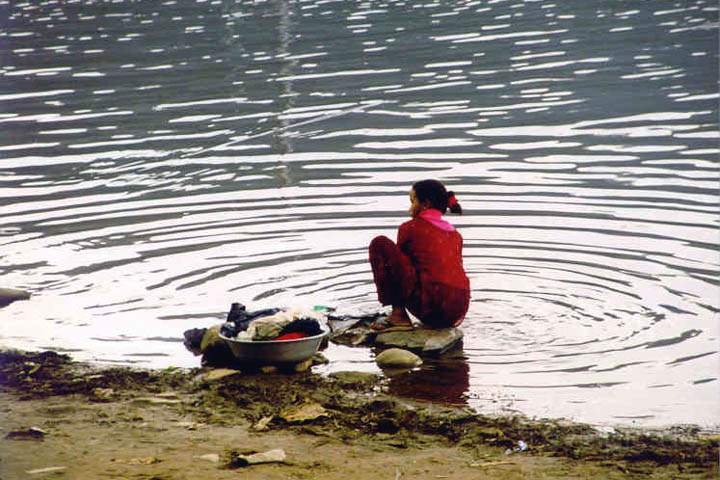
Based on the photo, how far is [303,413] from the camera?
6891 mm

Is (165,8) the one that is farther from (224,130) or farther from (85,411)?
(85,411)

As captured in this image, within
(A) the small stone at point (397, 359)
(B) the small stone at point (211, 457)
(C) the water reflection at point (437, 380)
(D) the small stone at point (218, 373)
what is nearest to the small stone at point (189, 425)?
(B) the small stone at point (211, 457)

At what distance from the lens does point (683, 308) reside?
9000 millimetres

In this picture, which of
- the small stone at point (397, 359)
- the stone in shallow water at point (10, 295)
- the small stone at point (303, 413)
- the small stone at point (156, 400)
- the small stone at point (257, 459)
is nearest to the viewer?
the small stone at point (257, 459)

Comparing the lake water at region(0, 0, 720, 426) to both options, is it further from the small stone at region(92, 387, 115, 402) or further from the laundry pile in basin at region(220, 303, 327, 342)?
the small stone at region(92, 387, 115, 402)

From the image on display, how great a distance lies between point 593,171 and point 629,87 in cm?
575

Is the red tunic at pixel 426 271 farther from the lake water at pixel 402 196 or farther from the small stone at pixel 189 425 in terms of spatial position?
the small stone at pixel 189 425

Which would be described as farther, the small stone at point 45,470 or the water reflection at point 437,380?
the water reflection at point 437,380

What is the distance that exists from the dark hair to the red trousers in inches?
15.1

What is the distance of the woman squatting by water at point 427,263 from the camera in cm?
861

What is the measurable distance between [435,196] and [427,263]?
1.52 ft

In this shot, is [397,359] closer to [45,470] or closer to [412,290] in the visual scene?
[412,290]

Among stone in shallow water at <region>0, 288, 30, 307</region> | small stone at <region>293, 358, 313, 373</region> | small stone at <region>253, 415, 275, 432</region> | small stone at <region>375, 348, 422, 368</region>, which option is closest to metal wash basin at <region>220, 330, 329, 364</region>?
small stone at <region>293, 358, 313, 373</region>

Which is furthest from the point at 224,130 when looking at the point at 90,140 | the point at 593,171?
the point at 593,171
